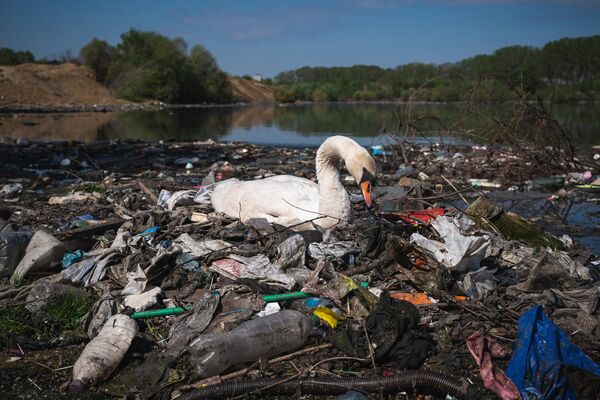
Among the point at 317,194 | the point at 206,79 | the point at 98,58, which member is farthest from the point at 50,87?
→ the point at 317,194

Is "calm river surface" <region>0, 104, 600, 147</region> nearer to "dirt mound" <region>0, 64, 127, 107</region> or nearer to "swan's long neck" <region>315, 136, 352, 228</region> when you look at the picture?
"swan's long neck" <region>315, 136, 352, 228</region>

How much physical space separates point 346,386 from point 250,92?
132m

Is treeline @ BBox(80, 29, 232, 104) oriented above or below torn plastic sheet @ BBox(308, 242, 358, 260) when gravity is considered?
above

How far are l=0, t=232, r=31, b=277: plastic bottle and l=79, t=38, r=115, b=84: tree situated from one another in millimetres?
87240

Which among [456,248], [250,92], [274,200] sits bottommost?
[456,248]

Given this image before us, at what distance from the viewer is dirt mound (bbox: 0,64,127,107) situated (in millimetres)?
59669

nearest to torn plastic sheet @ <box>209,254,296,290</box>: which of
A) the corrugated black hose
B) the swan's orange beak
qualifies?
the swan's orange beak

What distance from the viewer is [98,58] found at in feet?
281

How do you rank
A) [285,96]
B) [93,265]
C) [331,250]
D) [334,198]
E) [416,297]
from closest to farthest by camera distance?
[416,297]
[93,265]
[331,250]
[334,198]
[285,96]

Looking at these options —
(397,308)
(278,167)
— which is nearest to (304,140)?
(278,167)

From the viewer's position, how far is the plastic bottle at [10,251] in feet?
16.6

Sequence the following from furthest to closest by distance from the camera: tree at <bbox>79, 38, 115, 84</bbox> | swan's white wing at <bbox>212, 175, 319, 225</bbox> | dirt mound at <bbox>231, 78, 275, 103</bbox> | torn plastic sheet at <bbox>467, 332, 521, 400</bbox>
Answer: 1. dirt mound at <bbox>231, 78, 275, 103</bbox>
2. tree at <bbox>79, 38, 115, 84</bbox>
3. swan's white wing at <bbox>212, 175, 319, 225</bbox>
4. torn plastic sheet at <bbox>467, 332, 521, 400</bbox>

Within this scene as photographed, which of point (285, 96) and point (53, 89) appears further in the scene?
point (285, 96)

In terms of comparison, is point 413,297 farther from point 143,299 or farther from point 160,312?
point 143,299
